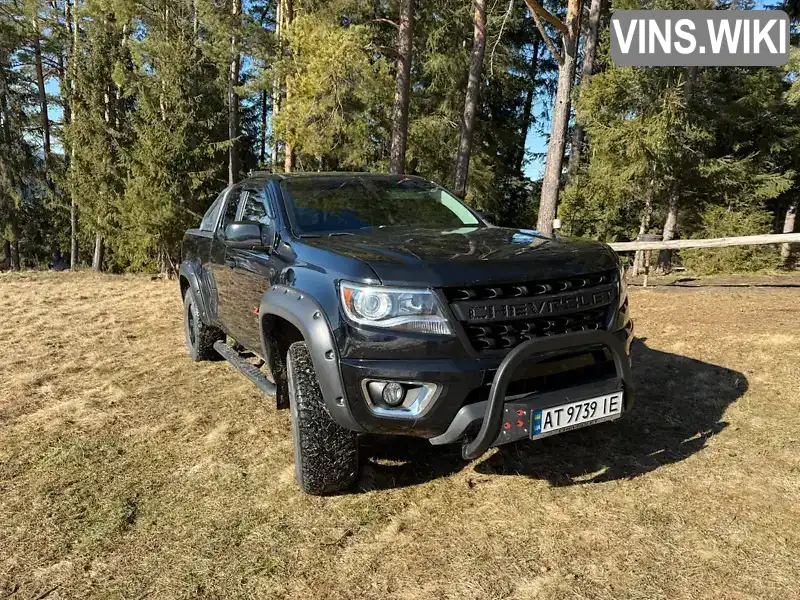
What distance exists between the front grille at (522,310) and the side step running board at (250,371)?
1503 millimetres

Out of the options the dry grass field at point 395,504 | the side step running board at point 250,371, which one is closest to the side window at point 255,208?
the side step running board at point 250,371

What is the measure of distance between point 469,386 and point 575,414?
599mm

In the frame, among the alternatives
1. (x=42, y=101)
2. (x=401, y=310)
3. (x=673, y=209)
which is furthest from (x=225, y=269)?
(x=42, y=101)

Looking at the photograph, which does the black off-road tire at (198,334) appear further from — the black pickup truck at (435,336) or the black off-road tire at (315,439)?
the black off-road tire at (315,439)

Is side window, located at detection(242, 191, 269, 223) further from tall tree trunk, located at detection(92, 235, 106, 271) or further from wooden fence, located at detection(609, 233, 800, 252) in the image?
tall tree trunk, located at detection(92, 235, 106, 271)

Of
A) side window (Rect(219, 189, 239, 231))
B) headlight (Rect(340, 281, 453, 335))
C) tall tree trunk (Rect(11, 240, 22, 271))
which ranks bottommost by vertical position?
tall tree trunk (Rect(11, 240, 22, 271))

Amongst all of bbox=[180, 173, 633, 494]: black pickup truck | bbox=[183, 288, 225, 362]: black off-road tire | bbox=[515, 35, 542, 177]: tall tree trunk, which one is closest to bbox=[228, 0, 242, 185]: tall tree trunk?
bbox=[515, 35, 542, 177]: tall tree trunk

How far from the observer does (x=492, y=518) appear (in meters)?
2.91

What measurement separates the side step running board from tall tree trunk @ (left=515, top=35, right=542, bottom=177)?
856 inches

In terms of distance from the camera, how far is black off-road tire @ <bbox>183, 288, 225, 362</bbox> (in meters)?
5.54

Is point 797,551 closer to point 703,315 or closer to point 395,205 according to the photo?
point 395,205

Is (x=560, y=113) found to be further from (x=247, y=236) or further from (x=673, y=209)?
(x=247, y=236)

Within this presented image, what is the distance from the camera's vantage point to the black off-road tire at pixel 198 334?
5.54 metres

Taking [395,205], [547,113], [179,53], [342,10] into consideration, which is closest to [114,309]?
[395,205]
